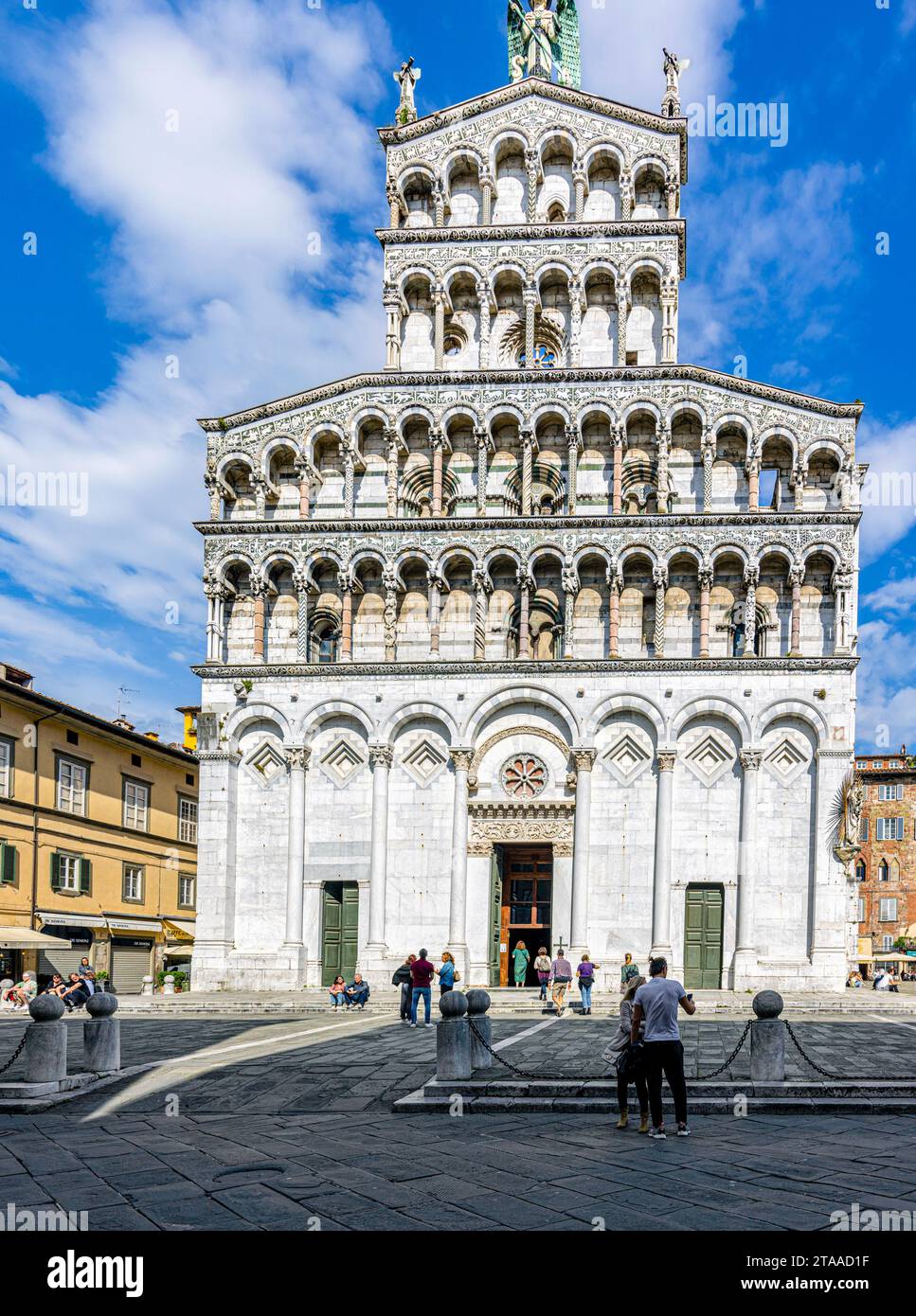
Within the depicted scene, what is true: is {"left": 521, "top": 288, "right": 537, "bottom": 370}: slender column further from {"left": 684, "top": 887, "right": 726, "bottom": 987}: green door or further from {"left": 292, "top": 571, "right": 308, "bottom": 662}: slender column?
{"left": 684, "top": 887, "right": 726, "bottom": 987}: green door

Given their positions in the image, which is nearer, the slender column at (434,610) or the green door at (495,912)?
the green door at (495,912)

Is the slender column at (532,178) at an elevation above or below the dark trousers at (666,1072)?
above

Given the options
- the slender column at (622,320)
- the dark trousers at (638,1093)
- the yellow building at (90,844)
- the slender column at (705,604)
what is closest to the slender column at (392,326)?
the slender column at (622,320)

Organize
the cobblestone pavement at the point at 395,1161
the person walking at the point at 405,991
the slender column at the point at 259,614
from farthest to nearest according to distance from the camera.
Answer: the slender column at the point at 259,614 < the person walking at the point at 405,991 < the cobblestone pavement at the point at 395,1161

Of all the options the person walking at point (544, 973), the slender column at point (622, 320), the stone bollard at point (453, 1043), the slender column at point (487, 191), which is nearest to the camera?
the stone bollard at point (453, 1043)

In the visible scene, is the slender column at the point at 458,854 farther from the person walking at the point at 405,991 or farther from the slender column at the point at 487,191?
the slender column at the point at 487,191

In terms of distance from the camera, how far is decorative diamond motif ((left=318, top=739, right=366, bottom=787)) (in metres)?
34.5

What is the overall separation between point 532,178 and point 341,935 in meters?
25.9

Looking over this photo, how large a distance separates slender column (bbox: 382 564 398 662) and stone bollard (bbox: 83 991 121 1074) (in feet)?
61.4

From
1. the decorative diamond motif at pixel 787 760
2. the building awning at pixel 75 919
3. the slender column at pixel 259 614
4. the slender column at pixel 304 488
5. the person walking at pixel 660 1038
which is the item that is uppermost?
the slender column at pixel 304 488

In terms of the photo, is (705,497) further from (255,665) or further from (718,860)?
(255,665)

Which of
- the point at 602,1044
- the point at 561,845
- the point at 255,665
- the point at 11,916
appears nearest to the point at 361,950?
the point at 561,845

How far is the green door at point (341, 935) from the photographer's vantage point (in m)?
33.6

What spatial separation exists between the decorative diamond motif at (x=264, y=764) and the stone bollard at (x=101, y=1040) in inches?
705
